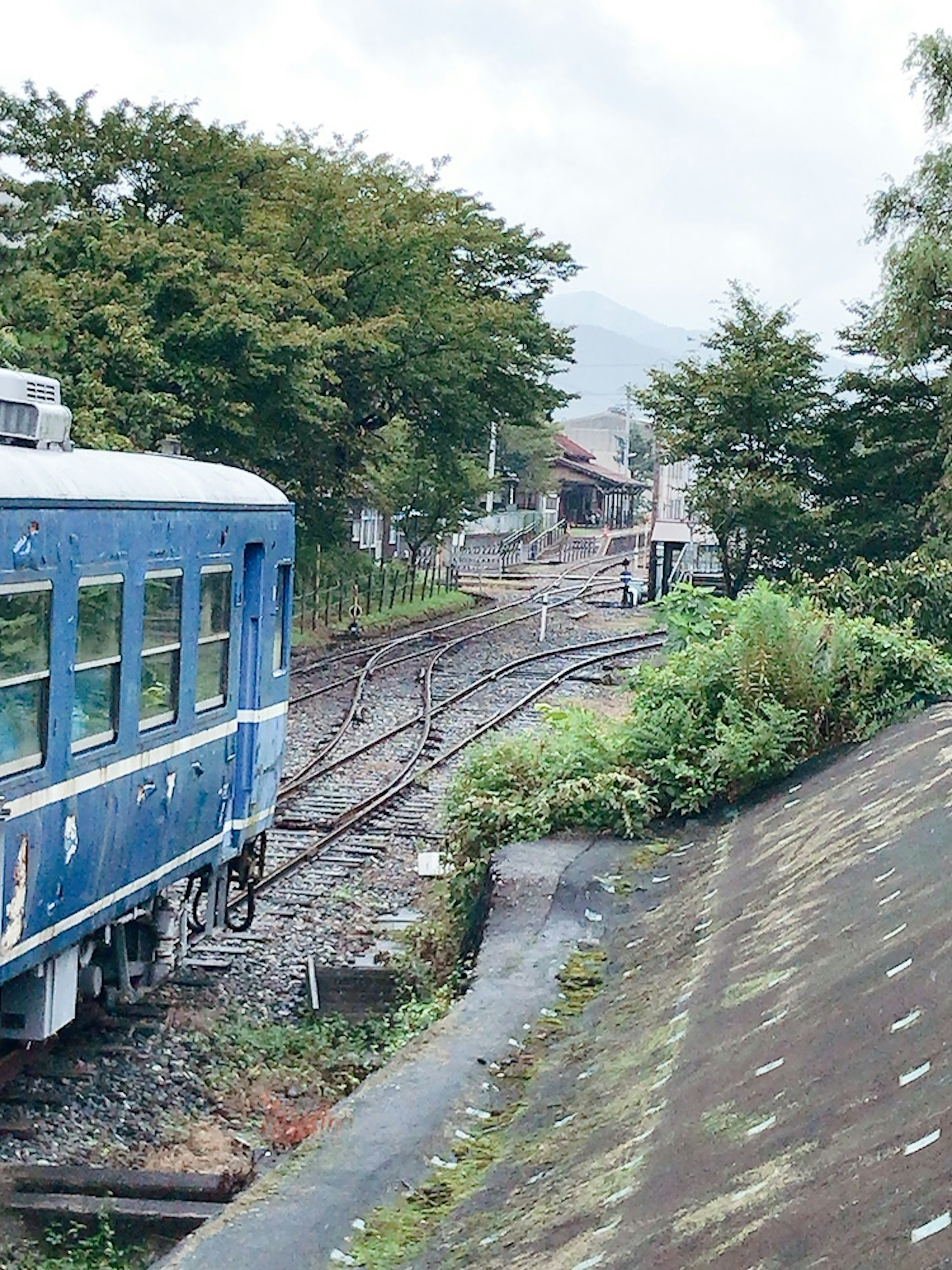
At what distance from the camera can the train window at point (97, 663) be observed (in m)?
7.26

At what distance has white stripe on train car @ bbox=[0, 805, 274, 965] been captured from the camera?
7.00 meters

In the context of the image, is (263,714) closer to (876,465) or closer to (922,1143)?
(922,1143)

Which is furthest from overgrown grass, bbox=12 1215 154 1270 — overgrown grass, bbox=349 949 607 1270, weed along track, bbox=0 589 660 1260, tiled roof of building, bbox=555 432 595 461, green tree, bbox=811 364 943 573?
tiled roof of building, bbox=555 432 595 461

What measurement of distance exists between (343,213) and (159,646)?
2211cm

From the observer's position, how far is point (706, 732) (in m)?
12.1

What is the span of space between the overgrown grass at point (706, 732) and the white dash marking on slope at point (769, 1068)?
523 cm

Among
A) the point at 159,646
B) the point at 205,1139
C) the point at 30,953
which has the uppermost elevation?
the point at 159,646

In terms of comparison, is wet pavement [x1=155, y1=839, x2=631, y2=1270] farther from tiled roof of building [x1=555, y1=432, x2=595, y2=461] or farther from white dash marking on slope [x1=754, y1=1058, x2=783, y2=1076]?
tiled roof of building [x1=555, y1=432, x2=595, y2=461]

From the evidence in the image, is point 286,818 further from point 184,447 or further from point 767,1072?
point 184,447

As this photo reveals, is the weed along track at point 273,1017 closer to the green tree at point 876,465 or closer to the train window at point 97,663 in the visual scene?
the train window at point 97,663

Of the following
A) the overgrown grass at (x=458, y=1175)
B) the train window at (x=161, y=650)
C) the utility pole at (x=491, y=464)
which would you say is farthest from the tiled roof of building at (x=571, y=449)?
the overgrown grass at (x=458, y=1175)

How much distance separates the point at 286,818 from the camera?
14.3 metres

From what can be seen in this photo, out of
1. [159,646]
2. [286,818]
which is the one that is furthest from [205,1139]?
[286,818]

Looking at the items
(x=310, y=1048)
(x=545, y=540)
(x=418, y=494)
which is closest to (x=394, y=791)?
(x=310, y=1048)
